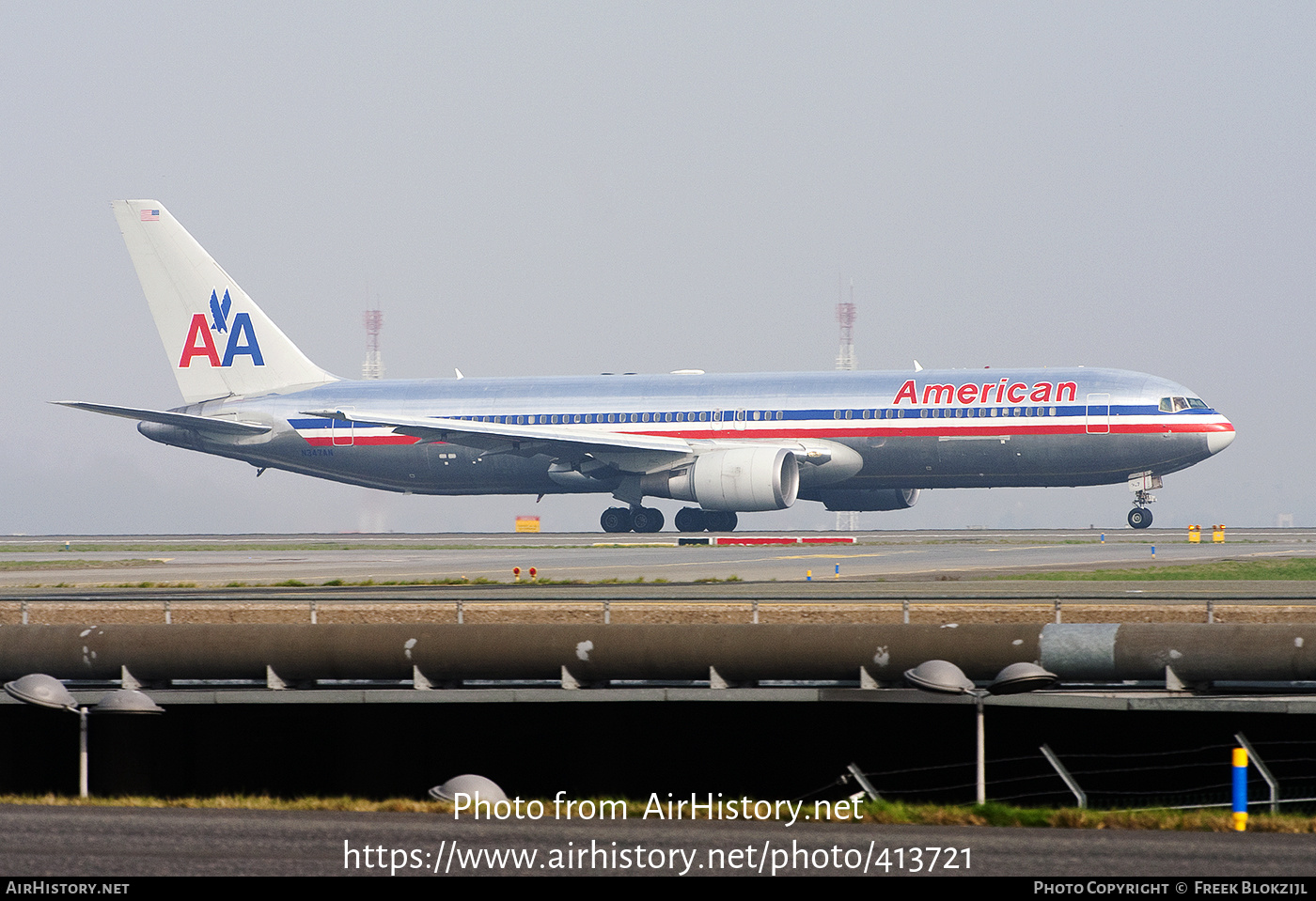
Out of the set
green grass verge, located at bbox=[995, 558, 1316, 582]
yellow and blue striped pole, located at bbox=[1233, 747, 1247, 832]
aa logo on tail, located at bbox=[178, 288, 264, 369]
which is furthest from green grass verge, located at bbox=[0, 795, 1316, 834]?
aa logo on tail, located at bbox=[178, 288, 264, 369]

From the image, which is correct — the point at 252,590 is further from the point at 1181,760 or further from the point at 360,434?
the point at 360,434

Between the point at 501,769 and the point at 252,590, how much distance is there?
16026mm

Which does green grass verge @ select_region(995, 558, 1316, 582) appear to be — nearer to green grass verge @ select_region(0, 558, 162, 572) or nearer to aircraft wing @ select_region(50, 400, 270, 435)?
green grass verge @ select_region(0, 558, 162, 572)

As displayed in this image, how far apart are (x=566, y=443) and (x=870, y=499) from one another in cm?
1344

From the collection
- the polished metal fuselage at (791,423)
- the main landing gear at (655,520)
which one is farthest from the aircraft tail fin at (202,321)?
the main landing gear at (655,520)

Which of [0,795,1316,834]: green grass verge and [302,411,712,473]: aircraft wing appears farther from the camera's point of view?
[302,411,712,473]: aircraft wing

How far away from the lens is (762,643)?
19297 millimetres

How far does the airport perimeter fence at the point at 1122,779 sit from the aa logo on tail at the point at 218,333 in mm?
54638

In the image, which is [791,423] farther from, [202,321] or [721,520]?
[202,321]

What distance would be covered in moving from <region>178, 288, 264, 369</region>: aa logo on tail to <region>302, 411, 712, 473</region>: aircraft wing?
10970 mm

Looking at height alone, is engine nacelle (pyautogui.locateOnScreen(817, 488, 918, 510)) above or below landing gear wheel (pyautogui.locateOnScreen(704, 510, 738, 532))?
above

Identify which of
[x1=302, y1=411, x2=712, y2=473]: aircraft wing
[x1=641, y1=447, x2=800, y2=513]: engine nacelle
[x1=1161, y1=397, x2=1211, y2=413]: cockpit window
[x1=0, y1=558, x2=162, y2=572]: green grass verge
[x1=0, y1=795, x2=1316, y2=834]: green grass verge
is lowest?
[x1=0, y1=558, x2=162, y2=572]: green grass verge

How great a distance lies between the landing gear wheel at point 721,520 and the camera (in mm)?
60344

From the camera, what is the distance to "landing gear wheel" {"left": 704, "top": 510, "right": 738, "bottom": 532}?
198 ft
